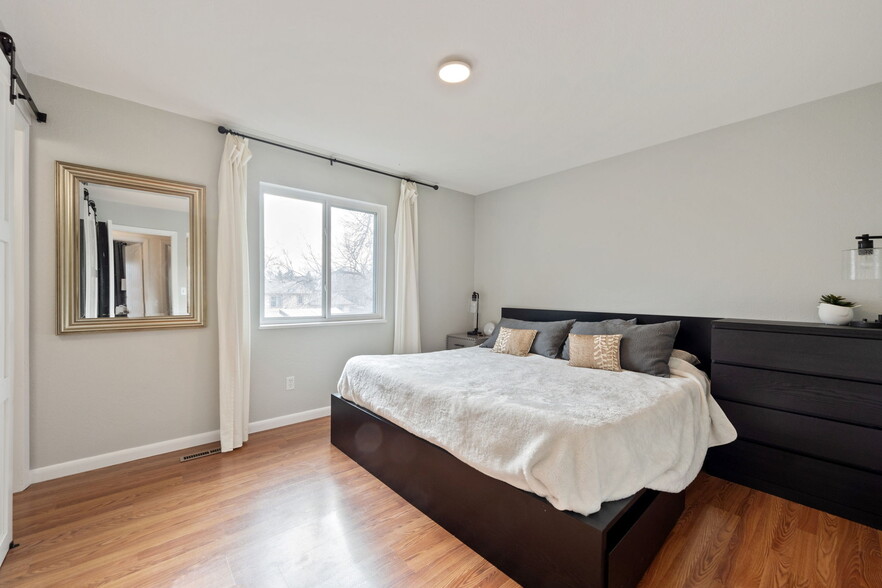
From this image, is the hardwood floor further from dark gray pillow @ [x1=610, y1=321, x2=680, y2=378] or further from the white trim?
dark gray pillow @ [x1=610, y1=321, x2=680, y2=378]

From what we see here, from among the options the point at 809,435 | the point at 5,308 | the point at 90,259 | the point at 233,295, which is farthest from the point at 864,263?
the point at 90,259

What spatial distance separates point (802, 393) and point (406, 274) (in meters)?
3.16

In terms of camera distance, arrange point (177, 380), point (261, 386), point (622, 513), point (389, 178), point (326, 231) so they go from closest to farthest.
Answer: point (622, 513), point (177, 380), point (261, 386), point (326, 231), point (389, 178)

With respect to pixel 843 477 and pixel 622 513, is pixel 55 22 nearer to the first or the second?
pixel 622 513

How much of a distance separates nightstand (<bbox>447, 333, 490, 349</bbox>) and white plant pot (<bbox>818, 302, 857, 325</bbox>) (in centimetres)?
269

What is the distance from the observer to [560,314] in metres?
3.69

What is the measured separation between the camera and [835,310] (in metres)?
2.13

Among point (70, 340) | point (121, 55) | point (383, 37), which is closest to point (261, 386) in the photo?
point (70, 340)

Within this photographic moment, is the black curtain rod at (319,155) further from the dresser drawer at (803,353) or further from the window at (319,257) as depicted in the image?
the dresser drawer at (803,353)

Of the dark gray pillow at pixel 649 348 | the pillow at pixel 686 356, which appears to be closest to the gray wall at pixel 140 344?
the dark gray pillow at pixel 649 348

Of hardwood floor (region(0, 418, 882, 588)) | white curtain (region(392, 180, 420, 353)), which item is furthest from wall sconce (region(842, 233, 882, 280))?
white curtain (region(392, 180, 420, 353))

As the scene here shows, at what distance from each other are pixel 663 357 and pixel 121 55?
381 cm

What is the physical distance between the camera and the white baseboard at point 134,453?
2.24 meters

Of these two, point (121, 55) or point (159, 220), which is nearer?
point (121, 55)
